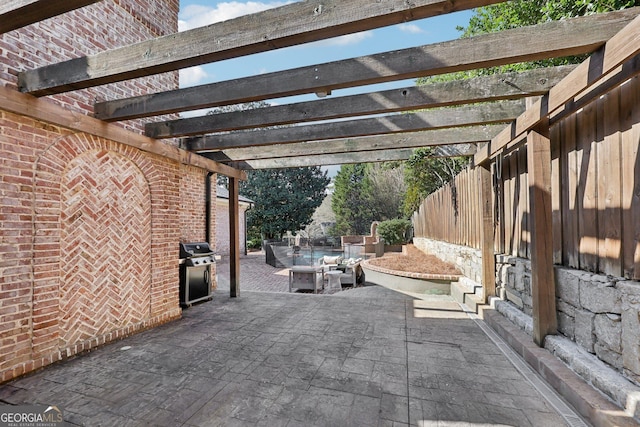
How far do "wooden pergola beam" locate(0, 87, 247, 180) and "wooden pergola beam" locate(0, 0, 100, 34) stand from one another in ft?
3.36

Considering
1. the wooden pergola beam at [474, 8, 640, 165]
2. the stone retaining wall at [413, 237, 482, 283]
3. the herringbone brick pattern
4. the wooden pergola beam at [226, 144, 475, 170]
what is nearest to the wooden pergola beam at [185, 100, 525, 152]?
the wooden pergola beam at [474, 8, 640, 165]

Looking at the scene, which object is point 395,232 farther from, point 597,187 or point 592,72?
point 592,72

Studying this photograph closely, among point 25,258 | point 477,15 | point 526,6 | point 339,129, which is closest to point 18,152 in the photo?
point 25,258

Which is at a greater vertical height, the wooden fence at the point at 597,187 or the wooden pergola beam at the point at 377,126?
the wooden pergola beam at the point at 377,126

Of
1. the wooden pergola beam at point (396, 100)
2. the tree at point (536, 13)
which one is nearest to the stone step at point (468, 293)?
the wooden pergola beam at point (396, 100)

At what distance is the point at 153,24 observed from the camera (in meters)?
4.68

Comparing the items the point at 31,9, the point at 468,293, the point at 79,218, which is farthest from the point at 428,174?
the point at 31,9

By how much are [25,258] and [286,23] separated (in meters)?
3.33

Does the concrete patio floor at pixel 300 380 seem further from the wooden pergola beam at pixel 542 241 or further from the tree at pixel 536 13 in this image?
the tree at pixel 536 13

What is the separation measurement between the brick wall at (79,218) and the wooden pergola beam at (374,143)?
4.32 ft

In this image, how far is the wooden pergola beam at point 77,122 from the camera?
2759 mm

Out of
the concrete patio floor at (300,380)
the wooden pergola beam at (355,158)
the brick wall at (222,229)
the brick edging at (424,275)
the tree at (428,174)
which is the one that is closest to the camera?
the concrete patio floor at (300,380)

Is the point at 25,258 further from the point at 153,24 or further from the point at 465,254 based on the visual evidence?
the point at 465,254

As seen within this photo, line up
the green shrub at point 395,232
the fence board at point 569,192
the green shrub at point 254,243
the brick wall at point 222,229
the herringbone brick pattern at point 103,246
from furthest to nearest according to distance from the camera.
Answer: the green shrub at point 254,243 < the green shrub at point 395,232 < the brick wall at point 222,229 < the herringbone brick pattern at point 103,246 < the fence board at point 569,192
